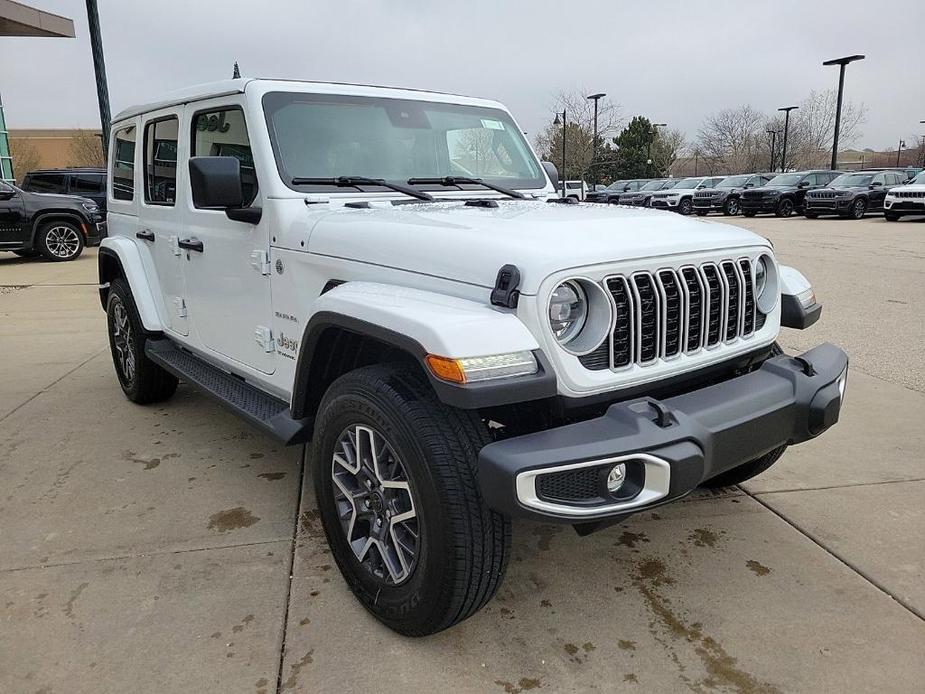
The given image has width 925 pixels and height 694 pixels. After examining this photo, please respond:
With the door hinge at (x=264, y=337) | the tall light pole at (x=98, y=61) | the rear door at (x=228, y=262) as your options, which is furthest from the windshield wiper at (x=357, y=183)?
the tall light pole at (x=98, y=61)

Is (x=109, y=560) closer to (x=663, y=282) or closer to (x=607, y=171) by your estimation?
(x=663, y=282)

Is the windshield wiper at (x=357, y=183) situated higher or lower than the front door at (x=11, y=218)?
higher

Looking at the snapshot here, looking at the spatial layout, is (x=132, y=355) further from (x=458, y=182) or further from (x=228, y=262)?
(x=458, y=182)

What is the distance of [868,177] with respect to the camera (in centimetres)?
2434

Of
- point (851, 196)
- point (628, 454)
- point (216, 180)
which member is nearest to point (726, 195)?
point (851, 196)

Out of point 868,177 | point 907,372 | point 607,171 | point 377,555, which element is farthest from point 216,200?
point 607,171

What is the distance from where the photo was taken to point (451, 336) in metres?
2.09

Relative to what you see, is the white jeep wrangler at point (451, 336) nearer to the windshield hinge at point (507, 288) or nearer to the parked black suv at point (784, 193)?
the windshield hinge at point (507, 288)

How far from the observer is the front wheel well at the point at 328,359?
2736 mm

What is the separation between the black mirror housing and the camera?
2.94 meters

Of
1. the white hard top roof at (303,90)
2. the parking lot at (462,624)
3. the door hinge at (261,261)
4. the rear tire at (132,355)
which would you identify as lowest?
the parking lot at (462,624)

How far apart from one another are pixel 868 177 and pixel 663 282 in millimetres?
25958

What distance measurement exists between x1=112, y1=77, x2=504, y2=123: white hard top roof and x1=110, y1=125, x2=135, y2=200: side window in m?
0.49

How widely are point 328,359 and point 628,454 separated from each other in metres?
1.28
